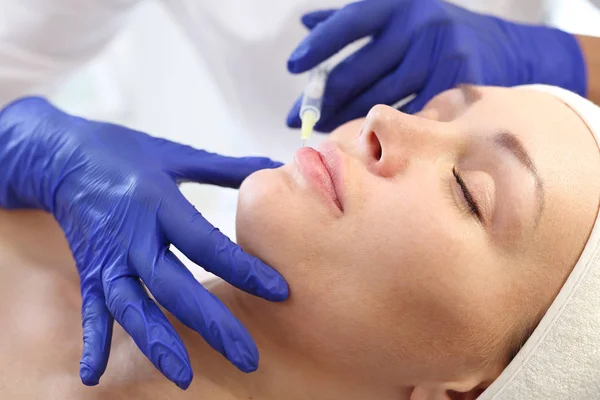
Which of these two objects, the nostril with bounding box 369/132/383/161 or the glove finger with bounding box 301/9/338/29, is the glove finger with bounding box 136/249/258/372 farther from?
the glove finger with bounding box 301/9/338/29

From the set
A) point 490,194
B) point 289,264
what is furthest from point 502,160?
point 289,264

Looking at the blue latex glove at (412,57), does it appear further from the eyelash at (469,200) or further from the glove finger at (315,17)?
the eyelash at (469,200)

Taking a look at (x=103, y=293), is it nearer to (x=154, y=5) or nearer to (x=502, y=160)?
(x=502, y=160)

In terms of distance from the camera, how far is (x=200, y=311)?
2.89 ft

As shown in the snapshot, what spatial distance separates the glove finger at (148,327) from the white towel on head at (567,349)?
493 mm

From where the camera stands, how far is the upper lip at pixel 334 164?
2.89ft

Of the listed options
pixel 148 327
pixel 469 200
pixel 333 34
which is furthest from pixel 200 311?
pixel 333 34

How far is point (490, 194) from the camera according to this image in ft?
2.81

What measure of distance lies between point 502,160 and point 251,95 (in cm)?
95

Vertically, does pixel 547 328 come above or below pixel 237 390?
above

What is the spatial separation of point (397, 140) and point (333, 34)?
1.38ft

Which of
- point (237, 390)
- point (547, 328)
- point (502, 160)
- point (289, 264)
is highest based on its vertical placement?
point (502, 160)

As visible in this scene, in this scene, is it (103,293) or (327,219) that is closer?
(327,219)

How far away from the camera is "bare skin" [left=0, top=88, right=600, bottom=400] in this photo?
84 cm
